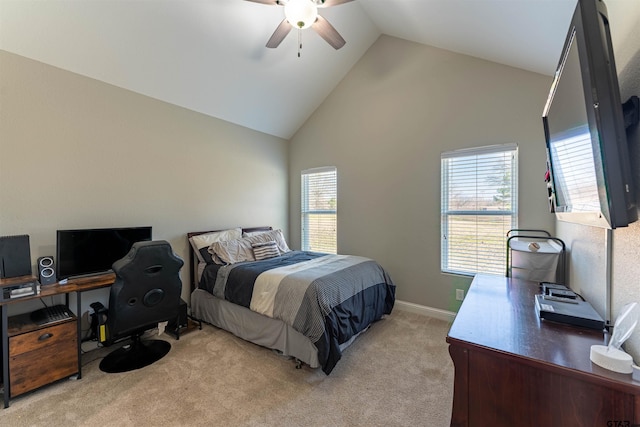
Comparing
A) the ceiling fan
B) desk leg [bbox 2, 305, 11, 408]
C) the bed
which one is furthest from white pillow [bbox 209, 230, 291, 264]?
the ceiling fan

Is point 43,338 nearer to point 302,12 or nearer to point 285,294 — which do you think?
point 285,294

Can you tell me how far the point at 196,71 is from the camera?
2988mm

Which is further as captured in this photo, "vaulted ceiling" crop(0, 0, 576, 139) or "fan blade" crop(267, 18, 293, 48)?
"fan blade" crop(267, 18, 293, 48)

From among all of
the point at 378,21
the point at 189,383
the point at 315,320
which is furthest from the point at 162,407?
the point at 378,21

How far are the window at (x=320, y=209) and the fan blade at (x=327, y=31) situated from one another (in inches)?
74.9

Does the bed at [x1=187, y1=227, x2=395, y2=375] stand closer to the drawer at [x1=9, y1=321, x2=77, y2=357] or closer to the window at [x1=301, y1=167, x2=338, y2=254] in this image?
the window at [x1=301, y1=167, x2=338, y2=254]

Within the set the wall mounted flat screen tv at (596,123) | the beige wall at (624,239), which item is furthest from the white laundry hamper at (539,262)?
the wall mounted flat screen tv at (596,123)

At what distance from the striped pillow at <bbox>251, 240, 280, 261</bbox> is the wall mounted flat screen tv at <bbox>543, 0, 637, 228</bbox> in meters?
2.97

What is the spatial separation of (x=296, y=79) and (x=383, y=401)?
3.77 meters

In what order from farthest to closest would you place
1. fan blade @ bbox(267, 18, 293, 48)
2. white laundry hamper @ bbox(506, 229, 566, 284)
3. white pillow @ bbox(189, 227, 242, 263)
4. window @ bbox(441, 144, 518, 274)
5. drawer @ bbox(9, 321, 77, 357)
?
white pillow @ bbox(189, 227, 242, 263) < window @ bbox(441, 144, 518, 274) < fan blade @ bbox(267, 18, 293, 48) < white laundry hamper @ bbox(506, 229, 566, 284) < drawer @ bbox(9, 321, 77, 357)

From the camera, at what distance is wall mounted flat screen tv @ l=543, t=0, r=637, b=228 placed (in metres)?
0.81

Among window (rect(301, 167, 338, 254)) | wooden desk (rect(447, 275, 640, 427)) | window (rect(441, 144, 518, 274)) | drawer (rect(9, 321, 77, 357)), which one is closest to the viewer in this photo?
wooden desk (rect(447, 275, 640, 427))

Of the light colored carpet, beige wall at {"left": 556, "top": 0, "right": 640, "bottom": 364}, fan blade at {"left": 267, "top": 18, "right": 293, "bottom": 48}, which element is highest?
fan blade at {"left": 267, "top": 18, "right": 293, "bottom": 48}

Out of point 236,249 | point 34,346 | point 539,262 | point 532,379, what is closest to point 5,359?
point 34,346
